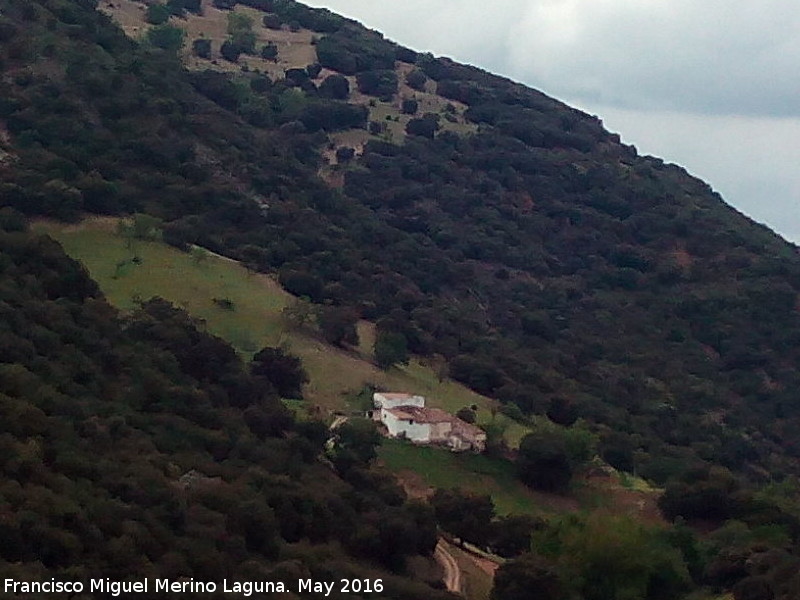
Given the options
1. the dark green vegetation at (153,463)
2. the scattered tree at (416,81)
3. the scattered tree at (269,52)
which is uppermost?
the scattered tree at (416,81)

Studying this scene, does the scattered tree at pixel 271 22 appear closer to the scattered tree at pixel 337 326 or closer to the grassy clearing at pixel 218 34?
the grassy clearing at pixel 218 34

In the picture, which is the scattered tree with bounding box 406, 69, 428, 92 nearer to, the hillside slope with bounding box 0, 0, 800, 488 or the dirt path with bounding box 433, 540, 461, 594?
the hillside slope with bounding box 0, 0, 800, 488

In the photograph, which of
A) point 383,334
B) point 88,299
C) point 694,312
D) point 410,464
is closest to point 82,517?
point 88,299

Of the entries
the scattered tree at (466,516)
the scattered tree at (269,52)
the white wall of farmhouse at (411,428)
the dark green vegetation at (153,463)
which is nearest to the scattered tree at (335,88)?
the scattered tree at (269,52)

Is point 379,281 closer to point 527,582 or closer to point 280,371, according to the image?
point 280,371

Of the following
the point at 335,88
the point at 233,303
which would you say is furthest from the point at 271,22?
the point at 233,303
